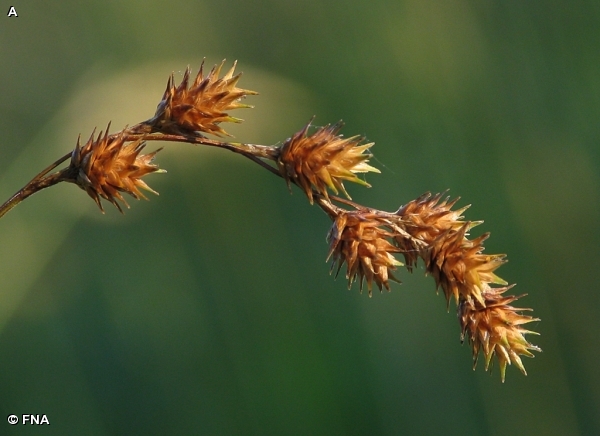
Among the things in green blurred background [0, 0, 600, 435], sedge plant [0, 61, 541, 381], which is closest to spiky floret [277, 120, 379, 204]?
sedge plant [0, 61, 541, 381]

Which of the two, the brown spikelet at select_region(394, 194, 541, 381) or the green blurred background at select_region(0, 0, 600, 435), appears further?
the green blurred background at select_region(0, 0, 600, 435)

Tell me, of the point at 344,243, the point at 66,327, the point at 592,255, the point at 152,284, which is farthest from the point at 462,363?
the point at 344,243

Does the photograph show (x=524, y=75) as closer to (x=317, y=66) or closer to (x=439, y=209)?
(x=317, y=66)

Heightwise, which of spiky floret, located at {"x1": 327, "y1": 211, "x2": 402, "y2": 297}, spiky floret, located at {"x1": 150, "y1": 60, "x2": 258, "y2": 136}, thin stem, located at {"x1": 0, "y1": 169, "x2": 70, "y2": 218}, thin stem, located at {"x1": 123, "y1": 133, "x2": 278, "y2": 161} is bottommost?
spiky floret, located at {"x1": 327, "y1": 211, "x2": 402, "y2": 297}

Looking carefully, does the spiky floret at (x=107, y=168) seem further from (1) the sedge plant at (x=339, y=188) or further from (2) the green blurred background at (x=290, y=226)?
(2) the green blurred background at (x=290, y=226)

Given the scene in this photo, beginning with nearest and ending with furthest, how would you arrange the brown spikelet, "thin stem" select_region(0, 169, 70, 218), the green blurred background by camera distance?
"thin stem" select_region(0, 169, 70, 218) → the brown spikelet → the green blurred background

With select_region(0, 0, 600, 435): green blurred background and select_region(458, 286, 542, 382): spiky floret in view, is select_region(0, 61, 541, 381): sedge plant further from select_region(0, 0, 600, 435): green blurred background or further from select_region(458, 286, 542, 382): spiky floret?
select_region(0, 0, 600, 435): green blurred background

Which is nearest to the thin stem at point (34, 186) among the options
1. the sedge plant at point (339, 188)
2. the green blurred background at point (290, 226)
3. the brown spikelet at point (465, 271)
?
the sedge plant at point (339, 188)
